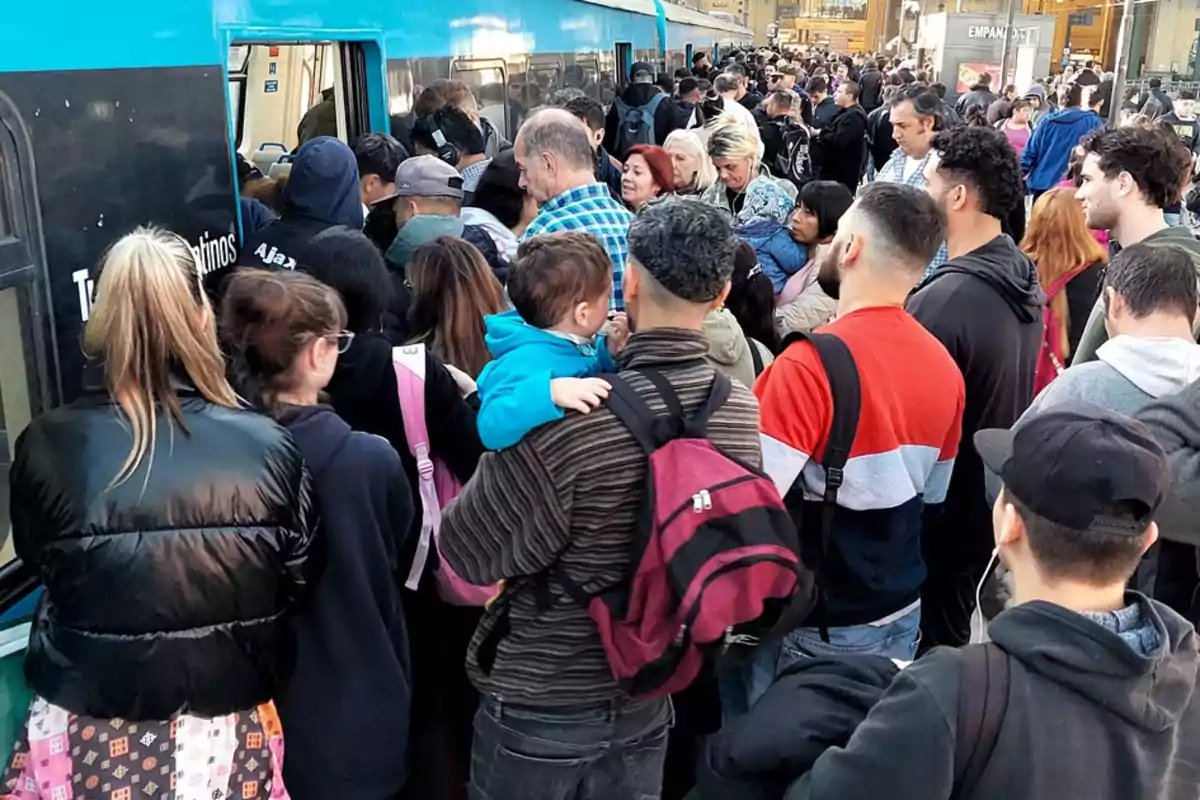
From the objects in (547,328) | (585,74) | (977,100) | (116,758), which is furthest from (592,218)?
(977,100)

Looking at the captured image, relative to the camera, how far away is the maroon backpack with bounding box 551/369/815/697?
1918 millimetres

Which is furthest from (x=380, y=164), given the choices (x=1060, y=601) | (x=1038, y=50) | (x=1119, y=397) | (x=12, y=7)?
(x=1038, y=50)

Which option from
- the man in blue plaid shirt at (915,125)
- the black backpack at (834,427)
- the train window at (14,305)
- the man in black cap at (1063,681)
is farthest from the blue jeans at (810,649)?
the man in blue plaid shirt at (915,125)

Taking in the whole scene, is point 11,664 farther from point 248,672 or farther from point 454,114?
point 454,114

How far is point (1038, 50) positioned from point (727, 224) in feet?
56.8

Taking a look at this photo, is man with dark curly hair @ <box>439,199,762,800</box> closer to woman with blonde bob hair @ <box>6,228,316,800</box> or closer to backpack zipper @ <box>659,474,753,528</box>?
backpack zipper @ <box>659,474,753,528</box>

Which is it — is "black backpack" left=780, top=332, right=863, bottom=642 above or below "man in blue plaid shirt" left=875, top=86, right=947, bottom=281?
below

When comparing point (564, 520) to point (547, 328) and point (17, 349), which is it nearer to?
point (547, 328)

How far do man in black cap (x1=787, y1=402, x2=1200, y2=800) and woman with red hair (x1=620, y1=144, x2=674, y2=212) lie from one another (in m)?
3.37

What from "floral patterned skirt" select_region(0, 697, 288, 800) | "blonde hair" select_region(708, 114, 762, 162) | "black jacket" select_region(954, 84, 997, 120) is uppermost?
"black jacket" select_region(954, 84, 997, 120)

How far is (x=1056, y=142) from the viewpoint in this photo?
30.6 ft

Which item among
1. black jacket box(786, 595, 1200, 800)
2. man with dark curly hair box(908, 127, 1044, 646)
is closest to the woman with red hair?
man with dark curly hair box(908, 127, 1044, 646)

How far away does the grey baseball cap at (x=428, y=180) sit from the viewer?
12.9 feet

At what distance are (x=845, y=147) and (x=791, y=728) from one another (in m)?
8.07
